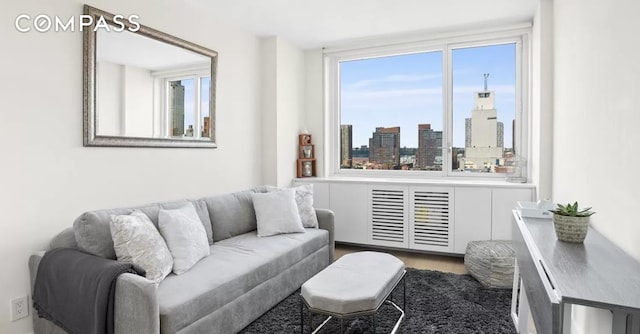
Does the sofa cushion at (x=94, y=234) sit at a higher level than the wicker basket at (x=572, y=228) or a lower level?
lower

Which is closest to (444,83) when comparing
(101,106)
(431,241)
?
(431,241)

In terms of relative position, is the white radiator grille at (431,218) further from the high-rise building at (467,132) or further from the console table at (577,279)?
the console table at (577,279)

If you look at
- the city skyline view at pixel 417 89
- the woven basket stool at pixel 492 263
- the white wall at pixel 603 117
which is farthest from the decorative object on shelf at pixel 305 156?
the white wall at pixel 603 117

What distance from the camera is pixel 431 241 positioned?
4.00 metres

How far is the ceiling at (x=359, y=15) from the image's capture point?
132 inches

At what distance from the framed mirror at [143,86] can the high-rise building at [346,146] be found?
1859mm

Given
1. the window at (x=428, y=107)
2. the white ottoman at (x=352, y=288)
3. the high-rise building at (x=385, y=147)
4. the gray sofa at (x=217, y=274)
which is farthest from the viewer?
the high-rise building at (x=385, y=147)

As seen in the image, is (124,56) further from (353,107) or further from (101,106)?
(353,107)

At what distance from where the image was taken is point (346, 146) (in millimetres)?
4895

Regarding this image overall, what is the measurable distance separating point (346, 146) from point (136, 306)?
11.5 ft

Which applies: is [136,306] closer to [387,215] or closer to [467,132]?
[387,215]

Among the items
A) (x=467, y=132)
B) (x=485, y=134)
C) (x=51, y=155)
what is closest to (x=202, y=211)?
(x=51, y=155)

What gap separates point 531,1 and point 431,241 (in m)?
Answer: 2.49

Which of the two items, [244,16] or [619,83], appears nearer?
[619,83]
